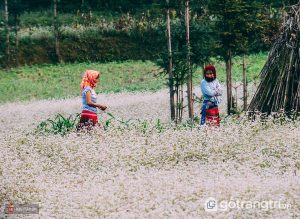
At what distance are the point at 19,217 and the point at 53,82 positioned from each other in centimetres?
2857

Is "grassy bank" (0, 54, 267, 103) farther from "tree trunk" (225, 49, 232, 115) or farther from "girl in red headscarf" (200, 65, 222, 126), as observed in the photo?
"girl in red headscarf" (200, 65, 222, 126)

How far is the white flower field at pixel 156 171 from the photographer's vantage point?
8.20m

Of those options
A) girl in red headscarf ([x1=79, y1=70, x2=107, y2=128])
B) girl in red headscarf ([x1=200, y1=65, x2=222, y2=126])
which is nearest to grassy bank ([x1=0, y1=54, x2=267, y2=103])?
girl in red headscarf ([x1=200, y1=65, x2=222, y2=126])

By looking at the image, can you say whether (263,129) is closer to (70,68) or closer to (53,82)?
(53,82)

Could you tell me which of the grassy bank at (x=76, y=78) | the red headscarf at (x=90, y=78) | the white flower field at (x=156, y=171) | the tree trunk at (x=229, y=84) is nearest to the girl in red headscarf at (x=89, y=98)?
the red headscarf at (x=90, y=78)

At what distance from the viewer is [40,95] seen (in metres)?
32.4

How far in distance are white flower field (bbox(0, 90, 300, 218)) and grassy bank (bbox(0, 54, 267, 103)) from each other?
16932 millimetres

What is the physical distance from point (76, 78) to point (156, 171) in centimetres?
2744

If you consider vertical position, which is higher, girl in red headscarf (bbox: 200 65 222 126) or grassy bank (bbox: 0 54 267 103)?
girl in red headscarf (bbox: 200 65 222 126)

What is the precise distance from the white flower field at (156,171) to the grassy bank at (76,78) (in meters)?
16.9

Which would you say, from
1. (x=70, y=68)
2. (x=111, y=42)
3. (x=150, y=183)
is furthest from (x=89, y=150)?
(x=111, y=42)

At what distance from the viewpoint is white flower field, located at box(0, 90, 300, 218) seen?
8.20 metres

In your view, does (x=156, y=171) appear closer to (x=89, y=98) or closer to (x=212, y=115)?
(x=89, y=98)

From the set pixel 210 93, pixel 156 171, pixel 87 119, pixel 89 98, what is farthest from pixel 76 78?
pixel 156 171
